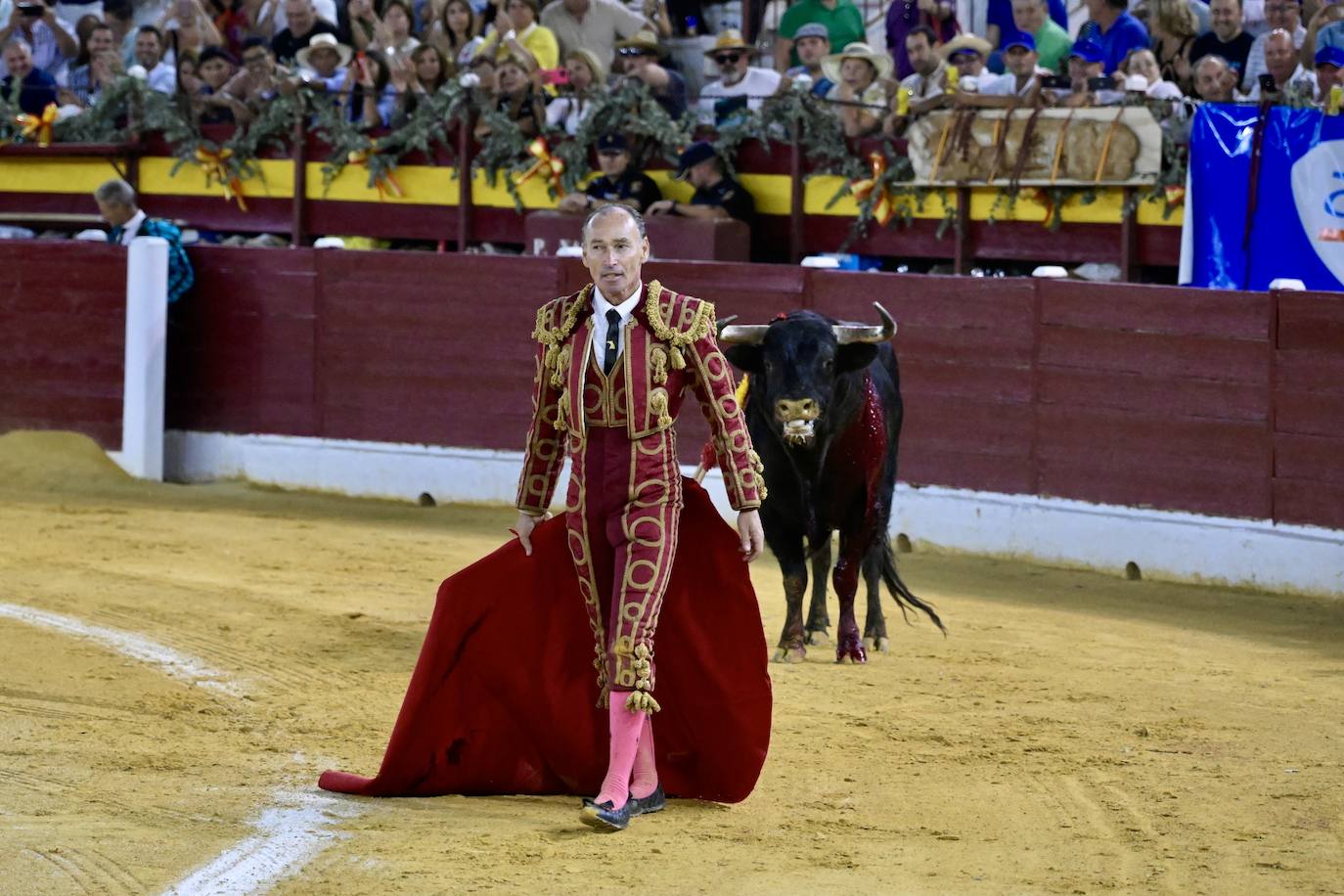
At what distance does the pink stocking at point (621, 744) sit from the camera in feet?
14.7

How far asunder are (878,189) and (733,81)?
1.38m

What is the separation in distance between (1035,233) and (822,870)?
6.19m

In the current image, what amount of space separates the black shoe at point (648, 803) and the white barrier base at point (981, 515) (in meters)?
4.18

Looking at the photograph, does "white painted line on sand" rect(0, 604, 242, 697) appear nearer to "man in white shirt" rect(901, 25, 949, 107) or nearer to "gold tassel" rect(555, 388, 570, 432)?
"gold tassel" rect(555, 388, 570, 432)

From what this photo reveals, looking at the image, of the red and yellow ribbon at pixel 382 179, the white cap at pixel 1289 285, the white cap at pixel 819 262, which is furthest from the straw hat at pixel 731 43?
the white cap at pixel 1289 285

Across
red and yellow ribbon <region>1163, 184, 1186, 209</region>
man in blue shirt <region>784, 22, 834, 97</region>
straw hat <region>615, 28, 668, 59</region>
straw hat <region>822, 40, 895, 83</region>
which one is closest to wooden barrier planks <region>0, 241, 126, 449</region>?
straw hat <region>615, 28, 668, 59</region>

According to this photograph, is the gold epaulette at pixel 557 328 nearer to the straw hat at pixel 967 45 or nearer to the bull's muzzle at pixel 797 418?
the bull's muzzle at pixel 797 418

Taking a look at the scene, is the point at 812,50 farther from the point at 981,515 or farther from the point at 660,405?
the point at 660,405

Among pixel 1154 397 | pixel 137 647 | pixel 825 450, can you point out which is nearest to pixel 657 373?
pixel 825 450

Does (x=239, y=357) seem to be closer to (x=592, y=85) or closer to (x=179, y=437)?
(x=179, y=437)

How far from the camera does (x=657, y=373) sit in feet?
14.7

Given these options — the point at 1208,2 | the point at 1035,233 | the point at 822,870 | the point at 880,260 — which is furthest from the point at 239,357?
the point at 822,870

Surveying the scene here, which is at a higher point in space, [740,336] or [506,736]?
[740,336]

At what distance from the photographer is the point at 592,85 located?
10.9 metres
